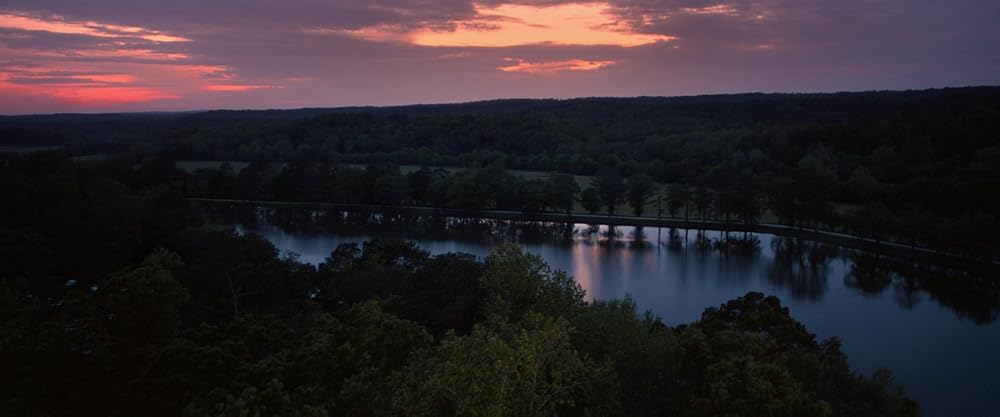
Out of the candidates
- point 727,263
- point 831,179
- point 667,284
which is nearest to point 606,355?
point 667,284

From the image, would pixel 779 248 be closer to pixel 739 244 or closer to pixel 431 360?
pixel 739 244

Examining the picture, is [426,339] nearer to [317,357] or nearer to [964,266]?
[317,357]

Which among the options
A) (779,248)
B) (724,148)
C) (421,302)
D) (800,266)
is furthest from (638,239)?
(724,148)

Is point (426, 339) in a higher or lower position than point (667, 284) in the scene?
higher

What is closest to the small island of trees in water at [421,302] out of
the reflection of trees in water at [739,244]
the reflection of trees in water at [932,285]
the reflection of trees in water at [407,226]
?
the reflection of trees in water at [932,285]

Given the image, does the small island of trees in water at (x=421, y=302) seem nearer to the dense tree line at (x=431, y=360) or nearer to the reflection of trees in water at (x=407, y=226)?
the dense tree line at (x=431, y=360)

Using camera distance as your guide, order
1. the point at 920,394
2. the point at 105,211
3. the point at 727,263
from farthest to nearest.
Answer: the point at 727,263 → the point at 105,211 → the point at 920,394

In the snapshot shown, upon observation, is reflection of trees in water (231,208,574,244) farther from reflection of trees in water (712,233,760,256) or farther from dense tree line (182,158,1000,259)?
reflection of trees in water (712,233,760,256)

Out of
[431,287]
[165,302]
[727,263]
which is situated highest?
[165,302]
